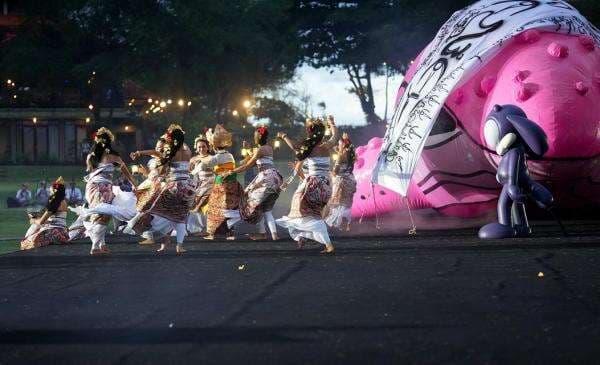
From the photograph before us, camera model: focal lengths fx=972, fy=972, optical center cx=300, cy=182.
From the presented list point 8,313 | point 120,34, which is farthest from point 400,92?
point 120,34

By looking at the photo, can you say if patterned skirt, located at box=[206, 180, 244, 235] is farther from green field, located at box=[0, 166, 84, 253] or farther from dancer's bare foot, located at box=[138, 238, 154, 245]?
green field, located at box=[0, 166, 84, 253]

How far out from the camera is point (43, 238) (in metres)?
15.3

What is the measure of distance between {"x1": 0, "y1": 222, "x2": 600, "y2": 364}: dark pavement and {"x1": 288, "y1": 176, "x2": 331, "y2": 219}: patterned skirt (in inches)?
22.2

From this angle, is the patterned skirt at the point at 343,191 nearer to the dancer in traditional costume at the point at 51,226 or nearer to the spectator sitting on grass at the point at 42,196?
the dancer in traditional costume at the point at 51,226

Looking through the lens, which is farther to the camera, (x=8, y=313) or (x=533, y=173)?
(x=533, y=173)

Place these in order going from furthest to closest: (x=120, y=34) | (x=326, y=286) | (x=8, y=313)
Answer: (x=120, y=34) < (x=326, y=286) < (x=8, y=313)

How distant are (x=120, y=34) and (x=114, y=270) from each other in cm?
3297

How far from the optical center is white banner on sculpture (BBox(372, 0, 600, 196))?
15328 mm

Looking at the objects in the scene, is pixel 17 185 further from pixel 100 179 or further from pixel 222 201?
pixel 100 179

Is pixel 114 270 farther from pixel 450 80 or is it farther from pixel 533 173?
pixel 533 173

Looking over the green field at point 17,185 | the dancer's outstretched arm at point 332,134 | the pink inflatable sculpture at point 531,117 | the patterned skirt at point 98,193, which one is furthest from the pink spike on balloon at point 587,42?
the green field at point 17,185

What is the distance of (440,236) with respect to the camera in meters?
Result: 15.4

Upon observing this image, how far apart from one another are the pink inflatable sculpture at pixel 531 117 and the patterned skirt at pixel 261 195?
323cm

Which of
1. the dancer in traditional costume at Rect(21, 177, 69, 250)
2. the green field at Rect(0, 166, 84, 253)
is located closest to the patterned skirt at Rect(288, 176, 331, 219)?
the dancer in traditional costume at Rect(21, 177, 69, 250)
